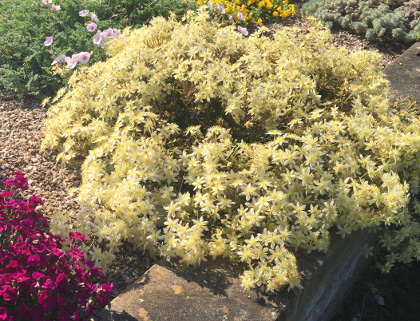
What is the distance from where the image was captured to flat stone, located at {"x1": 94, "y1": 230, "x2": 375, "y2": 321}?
2207 millimetres

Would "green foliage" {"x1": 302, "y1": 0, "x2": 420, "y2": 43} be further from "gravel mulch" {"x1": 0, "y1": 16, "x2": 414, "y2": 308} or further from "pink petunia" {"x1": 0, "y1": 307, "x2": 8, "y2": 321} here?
"pink petunia" {"x1": 0, "y1": 307, "x2": 8, "y2": 321}

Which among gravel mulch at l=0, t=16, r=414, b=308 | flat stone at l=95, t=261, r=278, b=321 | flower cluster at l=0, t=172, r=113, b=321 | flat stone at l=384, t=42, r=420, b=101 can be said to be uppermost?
flower cluster at l=0, t=172, r=113, b=321

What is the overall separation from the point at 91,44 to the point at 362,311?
3.46 m

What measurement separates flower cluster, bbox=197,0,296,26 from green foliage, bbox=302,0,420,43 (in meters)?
0.31

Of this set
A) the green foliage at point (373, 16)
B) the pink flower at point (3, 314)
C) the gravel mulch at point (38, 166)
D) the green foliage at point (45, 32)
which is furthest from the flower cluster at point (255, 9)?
the pink flower at point (3, 314)

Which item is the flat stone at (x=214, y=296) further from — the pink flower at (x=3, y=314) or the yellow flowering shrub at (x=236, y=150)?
the pink flower at (x=3, y=314)

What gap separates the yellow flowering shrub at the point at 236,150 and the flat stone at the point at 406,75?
1026 millimetres

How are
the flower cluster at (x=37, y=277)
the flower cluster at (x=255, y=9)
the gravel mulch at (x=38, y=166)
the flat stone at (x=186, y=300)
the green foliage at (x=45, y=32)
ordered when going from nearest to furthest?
A: the flower cluster at (x=37, y=277) < the flat stone at (x=186, y=300) < the gravel mulch at (x=38, y=166) < the green foliage at (x=45, y=32) < the flower cluster at (x=255, y=9)

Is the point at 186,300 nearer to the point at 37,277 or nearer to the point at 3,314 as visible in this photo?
the point at 37,277

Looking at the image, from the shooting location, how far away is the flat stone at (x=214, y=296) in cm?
221

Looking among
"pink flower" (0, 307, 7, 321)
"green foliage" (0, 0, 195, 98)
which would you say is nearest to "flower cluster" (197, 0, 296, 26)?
"green foliage" (0, 0, 195, 98)

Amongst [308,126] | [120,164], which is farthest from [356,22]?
[120,164]

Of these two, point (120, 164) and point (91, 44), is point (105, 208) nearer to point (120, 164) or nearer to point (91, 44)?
point (120, 164)

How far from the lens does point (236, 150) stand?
2.80 m
